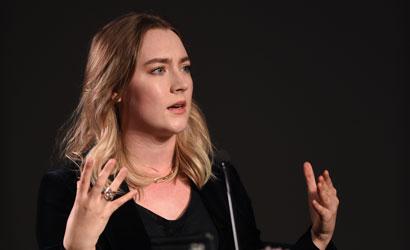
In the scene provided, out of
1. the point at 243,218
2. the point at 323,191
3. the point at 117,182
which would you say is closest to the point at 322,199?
the point at 323,191

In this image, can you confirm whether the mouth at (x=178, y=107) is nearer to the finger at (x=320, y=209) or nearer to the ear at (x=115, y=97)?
the ear at (x=115, y=97)

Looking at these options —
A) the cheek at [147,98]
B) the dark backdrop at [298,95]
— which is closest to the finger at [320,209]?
the cheek at [147,98]

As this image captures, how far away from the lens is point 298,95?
12.7 ft

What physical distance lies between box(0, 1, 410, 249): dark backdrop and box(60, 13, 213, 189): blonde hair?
3.84ft

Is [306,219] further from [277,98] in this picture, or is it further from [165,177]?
[165,177]

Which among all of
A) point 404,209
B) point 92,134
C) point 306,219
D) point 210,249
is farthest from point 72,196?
point 404,209

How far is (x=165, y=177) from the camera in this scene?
252 cm

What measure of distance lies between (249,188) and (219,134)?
309mm

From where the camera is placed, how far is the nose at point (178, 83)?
7.84 ft

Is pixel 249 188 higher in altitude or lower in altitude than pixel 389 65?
lower

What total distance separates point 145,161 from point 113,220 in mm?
242

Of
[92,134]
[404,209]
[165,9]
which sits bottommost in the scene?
[404,209]

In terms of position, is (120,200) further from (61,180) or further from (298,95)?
(298,95)

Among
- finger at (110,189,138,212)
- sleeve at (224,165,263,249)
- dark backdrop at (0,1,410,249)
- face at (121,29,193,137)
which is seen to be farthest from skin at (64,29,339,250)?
dark backdrop at (0,1,410,249)
